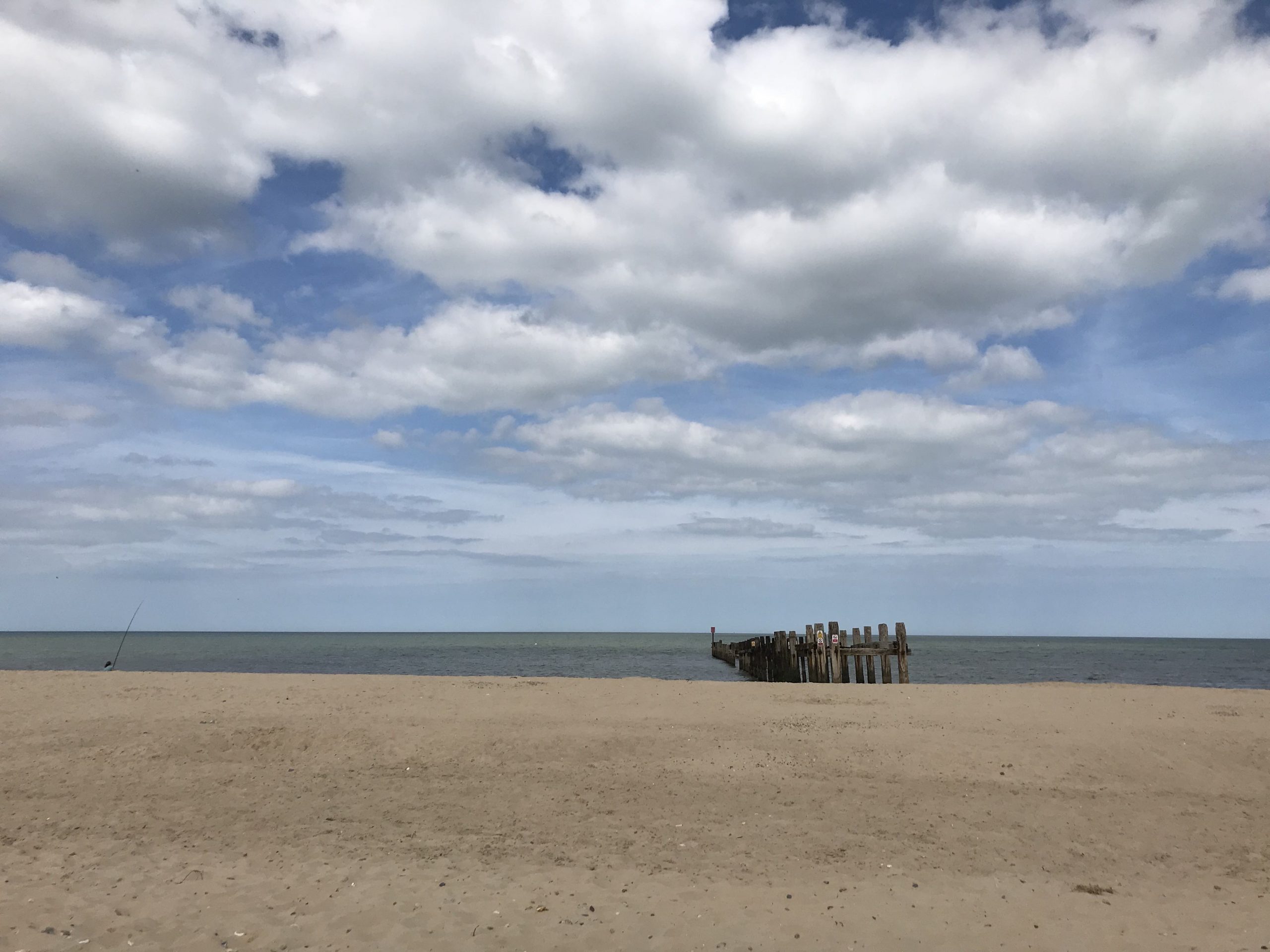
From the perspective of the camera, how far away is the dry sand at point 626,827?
21.9 ft

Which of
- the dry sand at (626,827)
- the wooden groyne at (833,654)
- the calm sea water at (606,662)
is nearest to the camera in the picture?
the dry sand at (626,827)

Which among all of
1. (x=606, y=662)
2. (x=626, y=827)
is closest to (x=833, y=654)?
Result: (x=626, y=827)

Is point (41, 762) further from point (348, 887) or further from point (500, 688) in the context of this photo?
point (500, 688)

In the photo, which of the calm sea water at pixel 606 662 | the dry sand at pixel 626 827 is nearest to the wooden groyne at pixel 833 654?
the calm sea water at pixel 606 662

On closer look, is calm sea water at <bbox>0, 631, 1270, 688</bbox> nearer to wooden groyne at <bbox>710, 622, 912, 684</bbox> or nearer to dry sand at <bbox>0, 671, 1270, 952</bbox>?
wooden groyne at <bbox>710, 622, 912, 684</bbox>

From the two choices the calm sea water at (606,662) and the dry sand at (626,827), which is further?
the calm sea water at (606,662)

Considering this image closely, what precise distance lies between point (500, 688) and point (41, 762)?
8528 mm

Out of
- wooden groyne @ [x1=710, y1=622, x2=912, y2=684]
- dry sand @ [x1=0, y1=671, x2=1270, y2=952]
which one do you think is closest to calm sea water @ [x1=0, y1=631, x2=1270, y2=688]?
wooden groyne @ [x1=710, y1=622, x2=912, y2=684]

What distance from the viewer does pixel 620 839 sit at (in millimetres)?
8648

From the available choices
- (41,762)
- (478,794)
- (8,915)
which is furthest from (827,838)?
(41,762)

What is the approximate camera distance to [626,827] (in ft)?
29.6

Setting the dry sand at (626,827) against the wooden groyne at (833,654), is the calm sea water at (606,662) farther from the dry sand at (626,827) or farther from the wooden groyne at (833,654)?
the dry sand at (626,827)

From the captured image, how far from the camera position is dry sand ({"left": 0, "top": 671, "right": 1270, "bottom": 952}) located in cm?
667

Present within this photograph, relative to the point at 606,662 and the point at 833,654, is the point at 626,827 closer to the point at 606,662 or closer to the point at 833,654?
the point at 833,654
